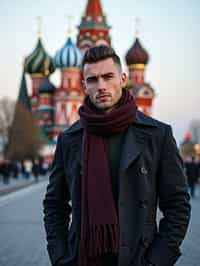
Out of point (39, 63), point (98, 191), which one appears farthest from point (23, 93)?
point (98, 191)

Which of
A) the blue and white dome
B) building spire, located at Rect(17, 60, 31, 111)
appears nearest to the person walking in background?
the blue and white dome

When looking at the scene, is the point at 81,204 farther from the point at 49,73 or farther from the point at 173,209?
the point at 49,73

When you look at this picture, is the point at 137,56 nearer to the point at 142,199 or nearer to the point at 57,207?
the point at 57,207

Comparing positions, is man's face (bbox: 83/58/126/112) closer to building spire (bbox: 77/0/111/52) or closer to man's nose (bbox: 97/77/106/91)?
man's nose (bbox: 97/77/106/91)

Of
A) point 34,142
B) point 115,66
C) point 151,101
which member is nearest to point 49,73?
point 151,101

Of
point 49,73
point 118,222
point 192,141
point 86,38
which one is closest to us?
point 118,222

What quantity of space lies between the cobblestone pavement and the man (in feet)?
13.8

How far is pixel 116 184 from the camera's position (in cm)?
302

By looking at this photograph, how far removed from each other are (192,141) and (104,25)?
3294 centimetres

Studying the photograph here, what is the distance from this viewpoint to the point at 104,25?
219 feet

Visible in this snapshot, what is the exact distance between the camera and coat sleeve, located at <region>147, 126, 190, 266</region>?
9.59 ft

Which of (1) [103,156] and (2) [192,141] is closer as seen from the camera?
(1) [103,156]

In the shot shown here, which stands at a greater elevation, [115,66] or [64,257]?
[115,66]

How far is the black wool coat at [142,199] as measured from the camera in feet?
9.66
